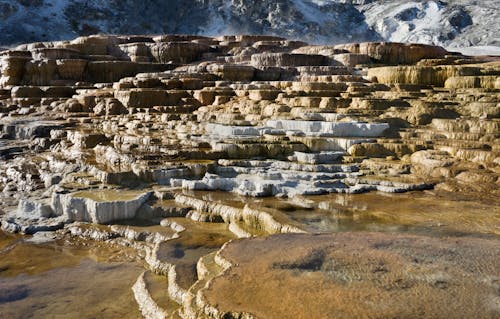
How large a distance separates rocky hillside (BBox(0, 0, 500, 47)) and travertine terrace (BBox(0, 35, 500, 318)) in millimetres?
17455

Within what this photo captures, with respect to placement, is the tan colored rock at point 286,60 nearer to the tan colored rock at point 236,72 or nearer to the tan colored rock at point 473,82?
the tan colored rock at point 236,72

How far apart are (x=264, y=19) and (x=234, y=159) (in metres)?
29.1

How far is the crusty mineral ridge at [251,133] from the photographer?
7.46 meters

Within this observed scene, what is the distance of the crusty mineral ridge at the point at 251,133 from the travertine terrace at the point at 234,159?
0.03 m

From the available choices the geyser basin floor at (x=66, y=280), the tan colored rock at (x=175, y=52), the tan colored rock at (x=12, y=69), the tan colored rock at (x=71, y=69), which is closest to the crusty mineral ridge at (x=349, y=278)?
the geyser basin floor at (x=66, y=280)

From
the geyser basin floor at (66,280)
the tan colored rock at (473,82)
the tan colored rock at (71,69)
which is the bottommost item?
the geyser basin floor at (66,280)

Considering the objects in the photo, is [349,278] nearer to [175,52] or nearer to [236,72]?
[236,72]

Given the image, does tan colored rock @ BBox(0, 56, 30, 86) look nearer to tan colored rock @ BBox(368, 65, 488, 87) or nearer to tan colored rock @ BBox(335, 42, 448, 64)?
tan colored rock @ BBox(335, 42, 448, 64)

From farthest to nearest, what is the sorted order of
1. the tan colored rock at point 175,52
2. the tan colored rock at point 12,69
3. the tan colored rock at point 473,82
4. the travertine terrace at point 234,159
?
the tan colored rock at point 175,52
the tan colored rock at point 12,69
the tan colored rock at point 473,82
the travertine terrace at point 234,159

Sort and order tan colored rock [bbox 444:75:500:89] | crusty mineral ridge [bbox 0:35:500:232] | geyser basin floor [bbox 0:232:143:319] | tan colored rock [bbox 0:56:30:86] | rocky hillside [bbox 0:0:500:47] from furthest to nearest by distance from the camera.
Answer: rocky hillside [bbox 0:0:500:47] < tan colored rock [bbox 0:56:30:86] < tan colored rock [bbox 444:75:500:89] < crusty mineral ridge [bbox 0:35:500:232] < geyser basin floor [bbox 0:232:143:319]

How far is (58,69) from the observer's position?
18297mm

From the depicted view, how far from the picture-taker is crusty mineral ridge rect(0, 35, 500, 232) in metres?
7.46

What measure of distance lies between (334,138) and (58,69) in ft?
40.7

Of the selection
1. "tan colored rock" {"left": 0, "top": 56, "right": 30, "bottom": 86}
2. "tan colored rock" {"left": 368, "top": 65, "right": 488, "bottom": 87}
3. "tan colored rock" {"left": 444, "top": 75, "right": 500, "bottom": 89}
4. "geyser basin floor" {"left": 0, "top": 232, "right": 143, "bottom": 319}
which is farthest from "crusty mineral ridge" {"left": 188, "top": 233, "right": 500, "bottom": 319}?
"tan colored rock" {"left": 0, "top": 56, "right": 30, "bottom": 86}
